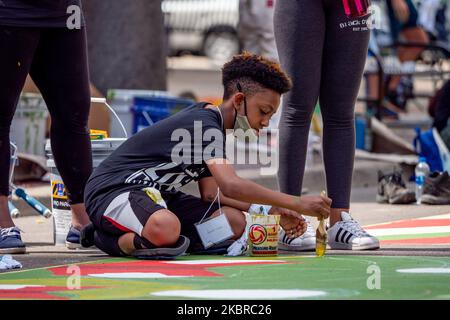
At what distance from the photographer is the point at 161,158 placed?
595cm

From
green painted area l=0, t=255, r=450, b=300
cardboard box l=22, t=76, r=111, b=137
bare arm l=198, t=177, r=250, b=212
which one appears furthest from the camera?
cardboard box l=22, t=76, r=111, b=137

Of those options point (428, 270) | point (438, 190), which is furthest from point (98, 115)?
point (428, 270)

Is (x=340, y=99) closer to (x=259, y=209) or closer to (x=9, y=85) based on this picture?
(x=259, y=209)

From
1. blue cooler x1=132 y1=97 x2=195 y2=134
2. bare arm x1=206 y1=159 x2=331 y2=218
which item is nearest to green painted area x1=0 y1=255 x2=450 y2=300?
bare arm x1=206 y1=159 x2=331 y2=218

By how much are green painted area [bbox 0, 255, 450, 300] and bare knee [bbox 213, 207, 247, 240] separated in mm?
459

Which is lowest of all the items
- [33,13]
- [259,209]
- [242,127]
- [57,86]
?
[259,209]

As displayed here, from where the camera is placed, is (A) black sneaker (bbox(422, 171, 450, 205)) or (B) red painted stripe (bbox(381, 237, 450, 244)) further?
(A) black sneaker (bbox(422, 171, 450, 205))

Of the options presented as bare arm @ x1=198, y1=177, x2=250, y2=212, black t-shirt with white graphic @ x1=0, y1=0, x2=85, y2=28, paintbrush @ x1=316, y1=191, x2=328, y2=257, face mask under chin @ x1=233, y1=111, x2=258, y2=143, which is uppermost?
black t-shirt with white graphic @ x1=0, y1=0, x2=85, y2=28

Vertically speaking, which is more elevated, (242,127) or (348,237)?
(242,127)

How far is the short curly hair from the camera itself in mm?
5910

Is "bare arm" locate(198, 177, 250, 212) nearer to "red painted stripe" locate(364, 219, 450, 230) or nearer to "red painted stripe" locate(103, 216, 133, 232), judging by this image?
"red painted stripe" locate(103, 216, 133, 232)

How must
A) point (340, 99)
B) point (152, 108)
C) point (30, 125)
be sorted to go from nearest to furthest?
1. point (340, 99)
2. point (30, 125)
3. point (152, 108)

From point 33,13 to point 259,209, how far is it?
4.82 feet

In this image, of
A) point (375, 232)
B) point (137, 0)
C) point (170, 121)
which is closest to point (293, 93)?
point (170, 121)
